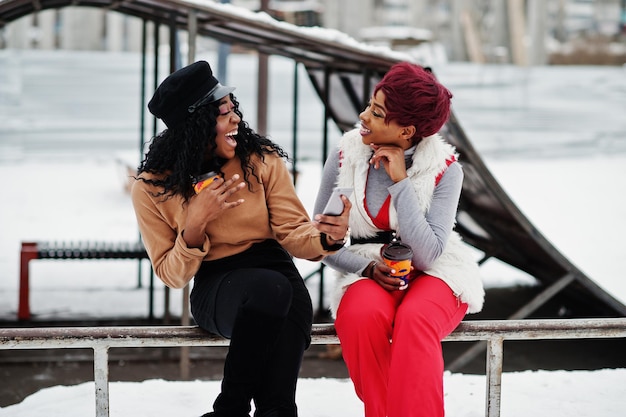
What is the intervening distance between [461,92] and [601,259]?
1282cm

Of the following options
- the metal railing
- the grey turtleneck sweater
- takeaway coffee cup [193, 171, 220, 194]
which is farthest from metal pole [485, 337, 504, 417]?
takeaway coffee cup [193, 171, 220, 194]

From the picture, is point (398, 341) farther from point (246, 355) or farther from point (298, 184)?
point (298, 184)

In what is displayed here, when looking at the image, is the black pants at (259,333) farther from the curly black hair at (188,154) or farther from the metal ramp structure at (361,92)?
the metal ramp structure at (361,92)

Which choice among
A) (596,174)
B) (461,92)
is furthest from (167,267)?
(461,92)

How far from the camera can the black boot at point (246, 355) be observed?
2838 mm

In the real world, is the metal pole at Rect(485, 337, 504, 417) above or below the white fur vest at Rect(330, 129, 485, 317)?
below

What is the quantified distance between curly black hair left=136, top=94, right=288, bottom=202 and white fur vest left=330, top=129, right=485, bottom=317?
0.35m

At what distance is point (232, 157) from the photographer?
3.16 m

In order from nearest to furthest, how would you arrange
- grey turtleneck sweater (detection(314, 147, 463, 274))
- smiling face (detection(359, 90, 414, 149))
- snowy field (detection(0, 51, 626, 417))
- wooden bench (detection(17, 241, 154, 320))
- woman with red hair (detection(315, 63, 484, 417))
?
woman with red hair (detection(315, 63, 484, 417)) < grey turtleneck sweater (detection(314, 147, 463, 274)) < smiling face (detection(359, 90, 414, 149)) < snowy field (detection(0, 51, 626, 417)) < wooden bench (detection(17, 241, 154, 320))

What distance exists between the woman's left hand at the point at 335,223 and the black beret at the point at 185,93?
57 centimetres

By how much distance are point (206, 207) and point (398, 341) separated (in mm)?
781

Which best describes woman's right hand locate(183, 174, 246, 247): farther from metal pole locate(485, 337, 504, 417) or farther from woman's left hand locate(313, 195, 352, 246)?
metal pole locate(485, 337, 504, 417)

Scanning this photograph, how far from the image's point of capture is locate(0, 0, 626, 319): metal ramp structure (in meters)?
5.40

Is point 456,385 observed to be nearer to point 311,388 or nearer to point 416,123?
point 311,388
